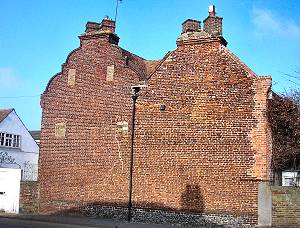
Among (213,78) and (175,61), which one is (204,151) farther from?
(175,61)

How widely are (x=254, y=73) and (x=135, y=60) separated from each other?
702cm

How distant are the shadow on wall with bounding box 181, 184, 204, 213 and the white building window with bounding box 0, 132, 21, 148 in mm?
24512

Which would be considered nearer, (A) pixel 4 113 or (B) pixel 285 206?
(B) pixel 285 206

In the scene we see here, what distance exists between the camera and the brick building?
15859mm

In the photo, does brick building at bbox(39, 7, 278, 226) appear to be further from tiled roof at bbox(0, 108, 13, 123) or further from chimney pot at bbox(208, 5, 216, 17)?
tiled roof at bbox(0, 108, 13, 123)

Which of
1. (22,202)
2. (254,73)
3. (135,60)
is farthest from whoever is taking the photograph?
(135,60)

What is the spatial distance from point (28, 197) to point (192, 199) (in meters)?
8.36

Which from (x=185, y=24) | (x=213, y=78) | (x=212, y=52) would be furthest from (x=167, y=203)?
(x=185, y=24)

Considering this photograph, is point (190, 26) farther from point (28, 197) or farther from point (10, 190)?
point (10, 190)

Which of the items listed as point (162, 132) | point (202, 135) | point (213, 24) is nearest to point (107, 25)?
point (213, 24)

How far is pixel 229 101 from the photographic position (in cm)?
1631

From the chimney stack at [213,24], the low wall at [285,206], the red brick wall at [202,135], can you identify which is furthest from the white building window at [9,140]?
the low wall at [285,206]

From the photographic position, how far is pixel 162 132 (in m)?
17.2

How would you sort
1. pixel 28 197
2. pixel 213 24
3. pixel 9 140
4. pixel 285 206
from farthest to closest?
pixel 9 140 → pixel 28 197 → pixel 213 24 → pixel 285 206
